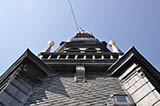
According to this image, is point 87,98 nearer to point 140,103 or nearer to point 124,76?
point 140,103

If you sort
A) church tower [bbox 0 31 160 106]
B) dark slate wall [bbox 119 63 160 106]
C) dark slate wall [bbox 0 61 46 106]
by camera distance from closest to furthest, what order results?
dark slate wall [bbox 119 63 160 106] → dark slate wall [bbox 0 61 46 106] → church tower [bbox 0 31 160 106]

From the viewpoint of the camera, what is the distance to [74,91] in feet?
23.5

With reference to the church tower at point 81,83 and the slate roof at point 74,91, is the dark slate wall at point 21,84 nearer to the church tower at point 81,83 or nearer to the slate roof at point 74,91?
the church tower at point 81,83

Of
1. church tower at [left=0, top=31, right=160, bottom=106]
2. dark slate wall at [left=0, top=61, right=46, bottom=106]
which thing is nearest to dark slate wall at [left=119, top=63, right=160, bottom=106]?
church tower at [left=0, top=31, right=160, bottom=106]

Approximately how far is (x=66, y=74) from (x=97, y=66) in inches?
62.1

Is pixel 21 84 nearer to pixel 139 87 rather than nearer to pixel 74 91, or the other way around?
pixel 74 91

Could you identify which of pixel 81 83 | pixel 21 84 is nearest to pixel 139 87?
pixel 81 83

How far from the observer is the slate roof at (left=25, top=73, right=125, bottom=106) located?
634 cm

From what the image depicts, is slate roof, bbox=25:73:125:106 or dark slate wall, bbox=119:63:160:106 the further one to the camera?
slate roof, bbox=25:73:125:106

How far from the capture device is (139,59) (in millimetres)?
8516

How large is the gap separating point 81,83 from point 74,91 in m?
0.78

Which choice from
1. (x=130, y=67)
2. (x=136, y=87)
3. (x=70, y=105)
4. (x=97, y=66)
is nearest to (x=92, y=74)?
(x=97, y=66)

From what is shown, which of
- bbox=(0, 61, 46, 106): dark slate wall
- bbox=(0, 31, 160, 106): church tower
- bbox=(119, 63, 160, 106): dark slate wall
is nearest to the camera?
bbox=(119, 63, 160, 106): dark slate wall

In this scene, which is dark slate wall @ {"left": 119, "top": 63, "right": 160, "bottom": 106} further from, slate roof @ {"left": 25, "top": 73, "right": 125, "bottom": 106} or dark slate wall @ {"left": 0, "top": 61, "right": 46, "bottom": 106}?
dark slate wall @ {"left": 0, "top": 61, "right": 46, "bottom": 106}
